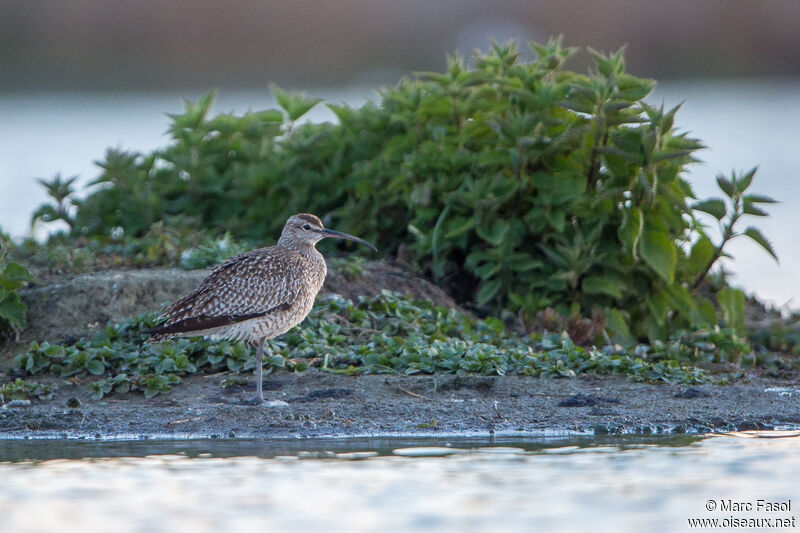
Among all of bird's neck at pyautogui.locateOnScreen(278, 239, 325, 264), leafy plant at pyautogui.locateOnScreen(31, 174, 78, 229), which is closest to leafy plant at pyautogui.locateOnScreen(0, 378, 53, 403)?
bird's neck at pyautogui.locateOnScreen(278, 239, 325, 264)

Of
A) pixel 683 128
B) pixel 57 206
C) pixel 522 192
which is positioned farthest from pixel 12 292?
pixel 683 128

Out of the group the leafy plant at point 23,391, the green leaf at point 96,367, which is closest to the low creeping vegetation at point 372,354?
the green leaf at point 96,367

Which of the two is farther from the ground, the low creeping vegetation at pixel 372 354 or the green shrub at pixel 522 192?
the green shrub at pixel 522 192

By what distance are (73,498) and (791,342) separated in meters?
6.68

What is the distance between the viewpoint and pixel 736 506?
21.5ft

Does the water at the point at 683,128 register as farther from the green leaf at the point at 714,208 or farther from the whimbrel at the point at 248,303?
the whimbrel at the point at 248,303

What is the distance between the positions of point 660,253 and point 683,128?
57.1 ft

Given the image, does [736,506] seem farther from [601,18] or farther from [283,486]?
[601,18]

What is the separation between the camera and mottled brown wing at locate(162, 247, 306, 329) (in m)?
8.76

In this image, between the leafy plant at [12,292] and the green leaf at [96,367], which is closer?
the green leaf at [96,367]

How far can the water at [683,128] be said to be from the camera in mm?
16594

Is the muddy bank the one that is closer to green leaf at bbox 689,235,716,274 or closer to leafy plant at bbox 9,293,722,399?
leafy plant at bbox 9,293,722,399

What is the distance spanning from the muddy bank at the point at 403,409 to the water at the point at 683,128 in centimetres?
433

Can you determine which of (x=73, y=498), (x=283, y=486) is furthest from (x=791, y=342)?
(x=73, y=498)
